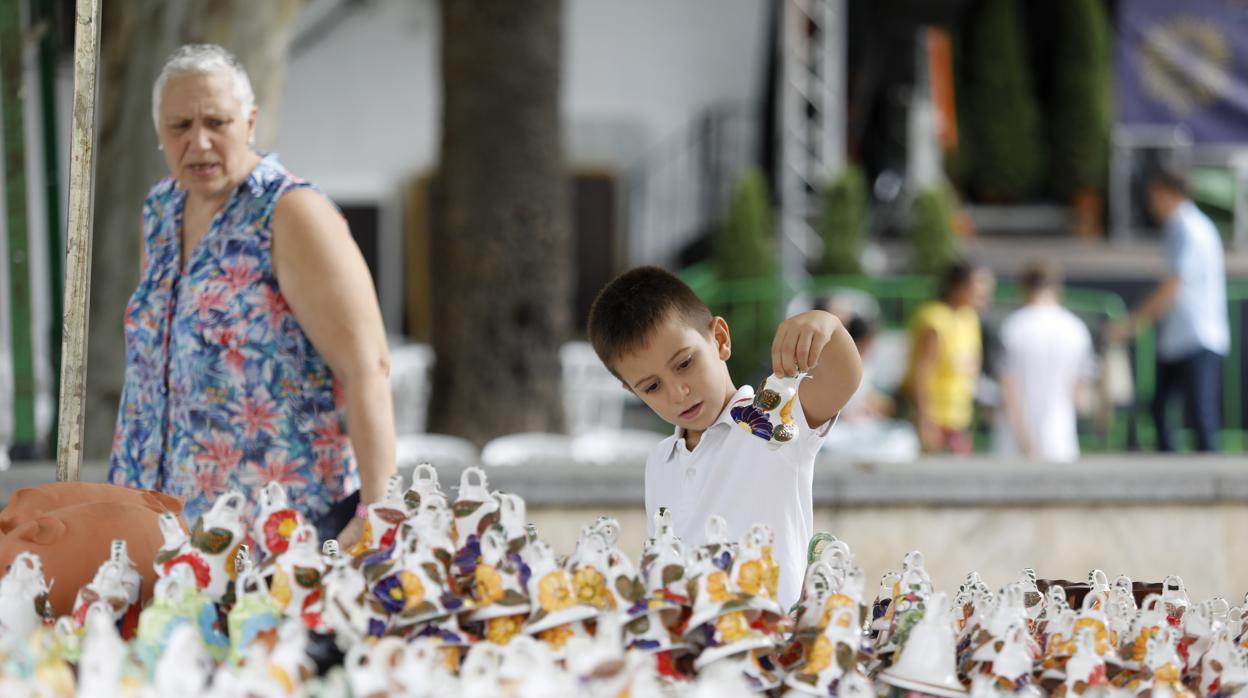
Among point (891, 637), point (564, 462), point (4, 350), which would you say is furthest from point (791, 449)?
point (4, 350)

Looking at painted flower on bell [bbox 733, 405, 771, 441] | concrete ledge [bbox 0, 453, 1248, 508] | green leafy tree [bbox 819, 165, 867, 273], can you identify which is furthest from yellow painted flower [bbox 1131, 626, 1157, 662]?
green leafy tree [bbox 819, 165, 867, 273]

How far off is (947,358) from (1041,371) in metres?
0.44

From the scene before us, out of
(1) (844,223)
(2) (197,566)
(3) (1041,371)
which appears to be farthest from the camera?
(1) (844,223)

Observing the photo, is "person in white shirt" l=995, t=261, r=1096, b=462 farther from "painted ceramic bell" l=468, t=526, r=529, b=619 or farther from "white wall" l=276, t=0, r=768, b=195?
"white wall" l=276, t=0, r=768, b=195

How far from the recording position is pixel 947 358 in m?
7.50

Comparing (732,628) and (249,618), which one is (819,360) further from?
(249,618)

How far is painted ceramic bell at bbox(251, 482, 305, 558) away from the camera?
2.10 meters

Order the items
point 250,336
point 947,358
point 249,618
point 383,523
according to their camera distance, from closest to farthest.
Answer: point 249,618, point 383,523, point 250,336, point 947,358

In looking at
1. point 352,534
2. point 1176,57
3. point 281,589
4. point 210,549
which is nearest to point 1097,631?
point 281,589

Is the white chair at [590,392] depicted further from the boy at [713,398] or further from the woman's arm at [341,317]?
the boy at [713,398]

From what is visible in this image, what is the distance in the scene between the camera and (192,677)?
1756 mm

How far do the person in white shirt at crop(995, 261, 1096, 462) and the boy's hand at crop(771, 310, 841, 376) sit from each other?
17.2 ft

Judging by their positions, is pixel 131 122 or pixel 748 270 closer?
pixel 131 122

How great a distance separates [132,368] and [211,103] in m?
0.58
